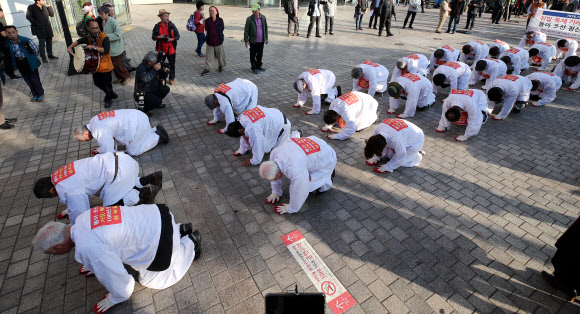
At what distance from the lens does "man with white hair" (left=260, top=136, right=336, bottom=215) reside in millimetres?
3604

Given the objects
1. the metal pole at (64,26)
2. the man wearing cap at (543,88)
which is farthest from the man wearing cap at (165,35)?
the man wearing cap at (543,88)

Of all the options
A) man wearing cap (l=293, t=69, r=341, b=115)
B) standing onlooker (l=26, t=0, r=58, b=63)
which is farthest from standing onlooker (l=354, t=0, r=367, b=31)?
standing onlooker (l=26, t=0, r=58, b=63)

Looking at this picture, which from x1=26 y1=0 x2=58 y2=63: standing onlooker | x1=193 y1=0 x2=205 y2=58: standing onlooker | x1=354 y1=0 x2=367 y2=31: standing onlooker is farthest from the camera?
x1=354 y1=0 x2=367 y2=31: standing onlooker

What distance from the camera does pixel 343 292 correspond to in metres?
3.09

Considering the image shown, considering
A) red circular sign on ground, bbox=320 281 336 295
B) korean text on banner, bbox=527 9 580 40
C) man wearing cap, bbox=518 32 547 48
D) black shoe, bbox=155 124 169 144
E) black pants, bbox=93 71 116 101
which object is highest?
korean text on banner, bbox=527 9 580 40

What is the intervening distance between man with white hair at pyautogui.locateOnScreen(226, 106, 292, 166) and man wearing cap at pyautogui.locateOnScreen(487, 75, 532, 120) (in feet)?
15.1

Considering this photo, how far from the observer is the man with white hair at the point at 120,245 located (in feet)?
8.07

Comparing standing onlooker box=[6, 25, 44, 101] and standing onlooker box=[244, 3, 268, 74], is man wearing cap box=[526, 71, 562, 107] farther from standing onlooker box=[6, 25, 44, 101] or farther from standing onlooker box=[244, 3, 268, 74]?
standing onlooker box=[6, 25, 44, 101]

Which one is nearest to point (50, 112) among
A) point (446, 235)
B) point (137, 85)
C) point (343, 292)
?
point (137, 85)

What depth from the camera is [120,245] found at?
260cm

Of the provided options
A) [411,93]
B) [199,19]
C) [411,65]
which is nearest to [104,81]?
[199,19]

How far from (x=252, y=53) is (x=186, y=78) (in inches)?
80.5

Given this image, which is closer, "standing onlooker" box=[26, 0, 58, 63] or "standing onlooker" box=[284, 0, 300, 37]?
"standing onlooker" box=[26, 0, 58, 63]

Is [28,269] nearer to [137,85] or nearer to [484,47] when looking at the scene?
[137,85]
